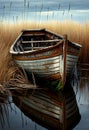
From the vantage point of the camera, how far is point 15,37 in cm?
1380

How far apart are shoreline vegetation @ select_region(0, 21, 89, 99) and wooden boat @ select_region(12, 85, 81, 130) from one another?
638 mm

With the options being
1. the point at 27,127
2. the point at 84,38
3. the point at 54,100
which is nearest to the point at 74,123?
the point at 27,127

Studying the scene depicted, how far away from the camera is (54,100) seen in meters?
9.79

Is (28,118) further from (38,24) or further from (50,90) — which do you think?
(38,24)

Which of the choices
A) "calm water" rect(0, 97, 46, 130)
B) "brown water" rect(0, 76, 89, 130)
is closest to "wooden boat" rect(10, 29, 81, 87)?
"brown water" rect(0, 76, 89, 130)

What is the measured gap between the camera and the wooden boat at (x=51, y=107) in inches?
330

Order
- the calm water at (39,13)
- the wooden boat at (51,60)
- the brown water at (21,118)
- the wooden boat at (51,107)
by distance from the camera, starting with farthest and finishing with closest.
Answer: the calm water at (39,13), the wooden boat at (51,60), the wooden boat at (51,107), the brown water at (21,118)

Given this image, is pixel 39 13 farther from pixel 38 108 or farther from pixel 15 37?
pixel 38 108

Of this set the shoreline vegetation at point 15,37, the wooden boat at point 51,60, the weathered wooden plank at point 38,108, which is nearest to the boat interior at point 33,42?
the shoreline vegetation at point 15,37

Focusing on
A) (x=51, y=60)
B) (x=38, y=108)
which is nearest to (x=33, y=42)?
(x=51, y=60)

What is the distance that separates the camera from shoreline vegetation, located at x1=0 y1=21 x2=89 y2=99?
10.7 m

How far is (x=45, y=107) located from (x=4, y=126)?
1435 millimetres

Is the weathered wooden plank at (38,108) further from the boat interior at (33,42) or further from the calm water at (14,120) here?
the boat interior at (33,42)

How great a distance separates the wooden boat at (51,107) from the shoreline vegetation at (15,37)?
0.64m
